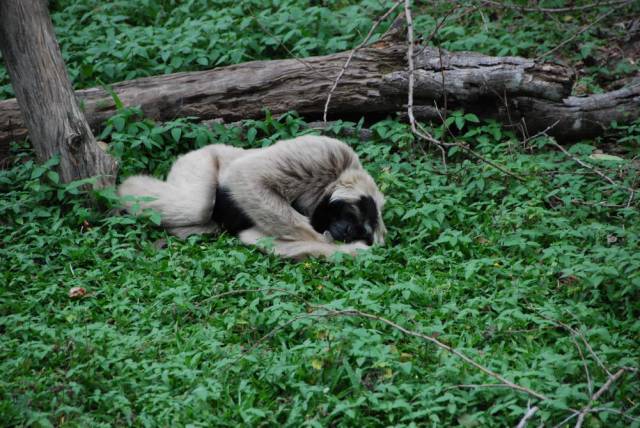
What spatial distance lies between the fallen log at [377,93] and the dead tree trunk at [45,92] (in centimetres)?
113

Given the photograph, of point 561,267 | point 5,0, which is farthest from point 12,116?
point 561,267

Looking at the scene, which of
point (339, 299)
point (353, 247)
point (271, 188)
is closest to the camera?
point (339, 299)

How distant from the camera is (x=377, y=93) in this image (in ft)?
24.6

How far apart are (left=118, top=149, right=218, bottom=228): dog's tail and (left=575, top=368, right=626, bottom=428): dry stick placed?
354 cm

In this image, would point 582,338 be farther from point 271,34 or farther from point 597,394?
point 271,34

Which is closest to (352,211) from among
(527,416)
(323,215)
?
(323,215)

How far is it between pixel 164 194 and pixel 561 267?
3.23 metres

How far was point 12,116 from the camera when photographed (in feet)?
23.9

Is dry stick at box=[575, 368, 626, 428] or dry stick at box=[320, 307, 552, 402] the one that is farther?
dry stick at box=[320, 307, 552, 402]

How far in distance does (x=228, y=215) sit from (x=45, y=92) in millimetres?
1748

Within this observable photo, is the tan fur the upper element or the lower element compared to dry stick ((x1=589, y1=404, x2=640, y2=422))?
upper

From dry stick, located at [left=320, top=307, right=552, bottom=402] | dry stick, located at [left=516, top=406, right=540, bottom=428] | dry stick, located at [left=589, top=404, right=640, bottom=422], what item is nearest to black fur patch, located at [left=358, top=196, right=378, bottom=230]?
dry stick, located at [left=320, top=307, right=552, bottom=402]

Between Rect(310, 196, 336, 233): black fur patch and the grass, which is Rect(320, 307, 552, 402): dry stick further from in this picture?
Rect(310, 196, 336, 233): black fur patch

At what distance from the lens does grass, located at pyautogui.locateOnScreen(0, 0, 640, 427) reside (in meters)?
4.07
